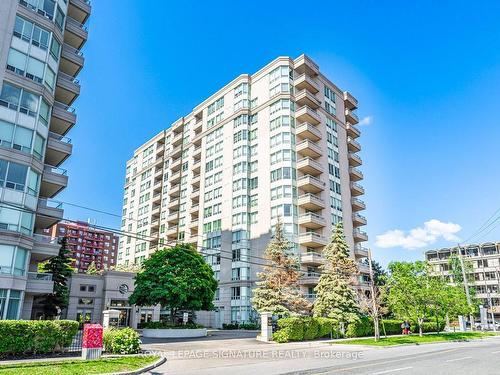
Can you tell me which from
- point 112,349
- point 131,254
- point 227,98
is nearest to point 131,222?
point 131,254

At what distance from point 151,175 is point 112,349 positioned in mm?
68308

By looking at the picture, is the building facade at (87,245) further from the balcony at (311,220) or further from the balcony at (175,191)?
the balcony at (311,220)

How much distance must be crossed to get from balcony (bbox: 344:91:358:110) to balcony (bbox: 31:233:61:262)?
5525 cm

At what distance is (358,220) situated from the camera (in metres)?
62.7

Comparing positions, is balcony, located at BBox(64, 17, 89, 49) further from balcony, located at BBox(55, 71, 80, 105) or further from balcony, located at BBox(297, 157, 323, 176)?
balcony, located at BBox(297, 157, 323, 176)

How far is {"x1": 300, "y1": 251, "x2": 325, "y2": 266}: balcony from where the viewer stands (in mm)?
50438

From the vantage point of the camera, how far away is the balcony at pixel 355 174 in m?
66.1

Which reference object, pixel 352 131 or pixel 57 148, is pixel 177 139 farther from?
pixel 57 148

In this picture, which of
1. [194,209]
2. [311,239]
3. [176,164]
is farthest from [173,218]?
[311,239]

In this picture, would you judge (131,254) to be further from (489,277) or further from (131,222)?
(489,277)

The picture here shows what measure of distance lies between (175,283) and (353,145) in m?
43.9

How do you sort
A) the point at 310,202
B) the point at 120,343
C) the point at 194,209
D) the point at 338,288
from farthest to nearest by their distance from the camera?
1. the point at 194,209
2. the point at 310,202
3. the point at 338,288
4. the point at 120,343

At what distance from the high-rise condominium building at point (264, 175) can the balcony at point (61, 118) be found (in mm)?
19573

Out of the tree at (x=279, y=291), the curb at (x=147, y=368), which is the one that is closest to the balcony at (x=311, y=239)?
the tree at (x=279, y=291)
